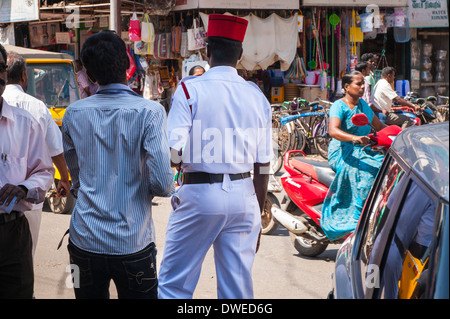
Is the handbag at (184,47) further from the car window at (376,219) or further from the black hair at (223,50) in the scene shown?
the car window at (376,219)

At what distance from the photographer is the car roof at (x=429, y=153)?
1.75 m

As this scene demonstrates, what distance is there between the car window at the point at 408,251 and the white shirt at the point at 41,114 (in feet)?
7.03

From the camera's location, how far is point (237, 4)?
12.4 meters

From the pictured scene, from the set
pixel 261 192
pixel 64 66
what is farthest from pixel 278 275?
pixel 64 66

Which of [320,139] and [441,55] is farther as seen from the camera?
[441,55]

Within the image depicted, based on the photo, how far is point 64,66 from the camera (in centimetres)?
912

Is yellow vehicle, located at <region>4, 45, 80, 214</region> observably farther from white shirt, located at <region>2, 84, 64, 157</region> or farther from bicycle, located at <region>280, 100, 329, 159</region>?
white shirt, located at <region>2, 84, 64, 157</region>

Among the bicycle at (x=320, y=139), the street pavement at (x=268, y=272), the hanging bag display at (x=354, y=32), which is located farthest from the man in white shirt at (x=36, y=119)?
the hanging bag display at (x=354, y=32)

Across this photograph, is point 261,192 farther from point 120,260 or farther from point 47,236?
point 47,236

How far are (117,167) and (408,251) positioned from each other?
4.09 feet

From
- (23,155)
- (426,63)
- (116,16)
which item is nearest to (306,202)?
(23,155)

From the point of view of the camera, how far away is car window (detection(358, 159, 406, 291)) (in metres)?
2.35

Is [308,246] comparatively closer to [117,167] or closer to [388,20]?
[117,167]
